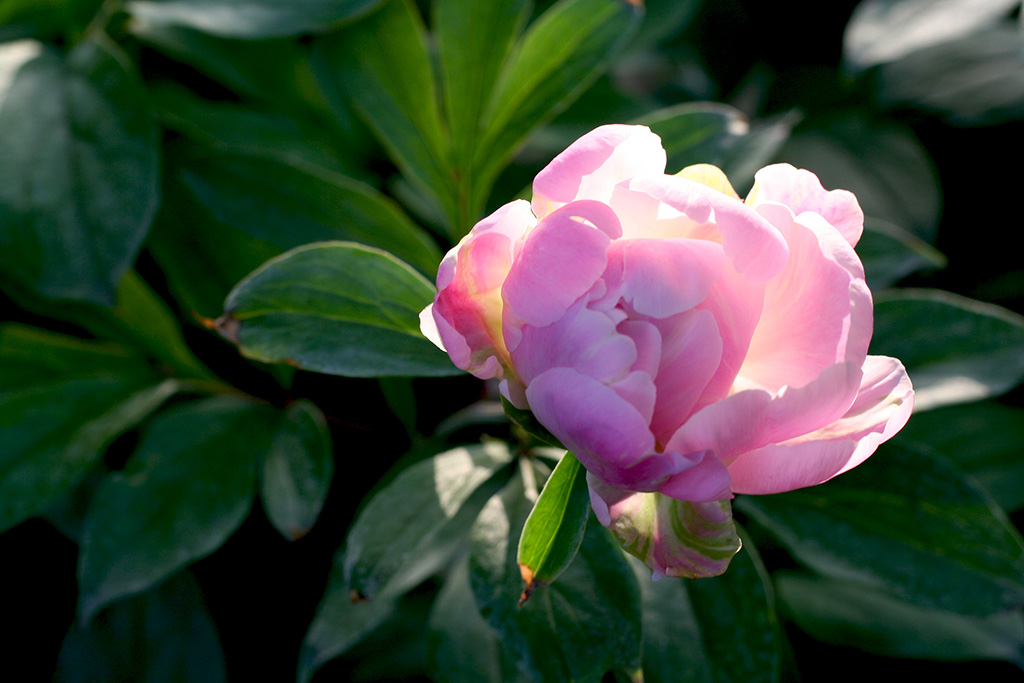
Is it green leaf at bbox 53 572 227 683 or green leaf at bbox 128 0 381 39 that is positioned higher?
green leaf at bbox 128 0 381 39

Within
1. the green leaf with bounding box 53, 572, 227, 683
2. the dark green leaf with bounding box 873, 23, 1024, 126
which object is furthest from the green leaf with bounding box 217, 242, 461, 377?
the dark green leaf with bounding box 873, 23, 1024, 126

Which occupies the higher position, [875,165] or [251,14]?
[251,14]

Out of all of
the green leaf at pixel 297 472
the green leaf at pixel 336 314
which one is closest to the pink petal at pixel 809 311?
the green leaf at pixel 336 314

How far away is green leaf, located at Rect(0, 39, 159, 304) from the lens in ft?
1.70

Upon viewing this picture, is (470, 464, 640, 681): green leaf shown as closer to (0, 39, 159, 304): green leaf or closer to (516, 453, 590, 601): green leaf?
(516, 453, 590, 601): green leaf

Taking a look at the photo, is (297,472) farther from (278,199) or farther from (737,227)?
(737,227)

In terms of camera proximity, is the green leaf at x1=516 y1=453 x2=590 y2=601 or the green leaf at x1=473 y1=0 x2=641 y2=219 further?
the green leaf at x1=473 y1=0 x2=641 y2=219

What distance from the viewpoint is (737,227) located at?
0.30m

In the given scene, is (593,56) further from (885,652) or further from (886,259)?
(885,652)

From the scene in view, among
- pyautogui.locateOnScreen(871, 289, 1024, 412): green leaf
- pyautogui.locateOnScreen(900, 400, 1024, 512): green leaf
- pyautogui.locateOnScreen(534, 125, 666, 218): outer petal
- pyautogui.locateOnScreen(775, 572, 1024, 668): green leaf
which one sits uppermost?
pyautogui.locateOnScreen(534, 125, 666, 218): outer petal

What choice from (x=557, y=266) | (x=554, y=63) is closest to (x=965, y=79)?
(x=554, y=63)

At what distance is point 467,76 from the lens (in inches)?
24.4

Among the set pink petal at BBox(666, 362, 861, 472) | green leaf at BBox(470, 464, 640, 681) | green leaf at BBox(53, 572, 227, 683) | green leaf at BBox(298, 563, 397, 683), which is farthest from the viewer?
green leaf at BBox(53, 572, 227, 683)

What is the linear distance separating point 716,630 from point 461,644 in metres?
0.18
